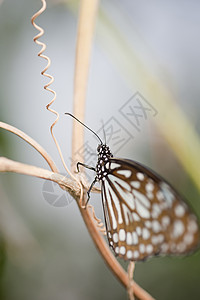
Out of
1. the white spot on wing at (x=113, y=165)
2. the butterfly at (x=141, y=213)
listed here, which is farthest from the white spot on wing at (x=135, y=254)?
the white spot on wing at (x=113, y=165)

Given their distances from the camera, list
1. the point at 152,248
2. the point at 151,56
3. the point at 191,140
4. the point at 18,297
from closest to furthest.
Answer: the point at 152,248 → the point at 191,140 → the point at 151,56 → the point at 18,297

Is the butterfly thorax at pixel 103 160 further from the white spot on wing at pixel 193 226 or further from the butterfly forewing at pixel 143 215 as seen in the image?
the white spot on wing at pixel 193 226

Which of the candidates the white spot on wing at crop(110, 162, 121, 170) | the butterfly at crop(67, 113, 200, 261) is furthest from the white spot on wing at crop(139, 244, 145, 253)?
the white spot on wing at crop(110, 162, 121, 170)

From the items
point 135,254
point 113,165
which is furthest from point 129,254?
point 113,165

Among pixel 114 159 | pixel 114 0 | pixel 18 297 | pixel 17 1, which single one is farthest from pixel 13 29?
pixel 18 297

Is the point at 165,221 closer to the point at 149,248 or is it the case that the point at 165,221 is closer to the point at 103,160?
the point at 149,248

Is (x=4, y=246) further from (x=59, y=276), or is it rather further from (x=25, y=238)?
(x=59, y=276)

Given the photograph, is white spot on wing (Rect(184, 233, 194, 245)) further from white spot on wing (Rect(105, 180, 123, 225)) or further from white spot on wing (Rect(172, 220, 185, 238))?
white spot on wing (Rect(105, 180, 123, 225))
